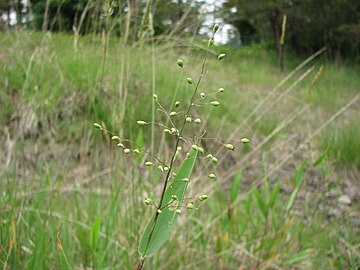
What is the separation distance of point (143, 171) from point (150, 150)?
55 centimetres

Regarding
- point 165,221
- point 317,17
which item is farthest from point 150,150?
point 317,17

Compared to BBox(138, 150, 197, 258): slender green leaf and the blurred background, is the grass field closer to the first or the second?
the blurred background

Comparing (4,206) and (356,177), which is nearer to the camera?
(4,206)

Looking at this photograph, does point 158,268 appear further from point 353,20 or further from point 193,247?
point 353,20

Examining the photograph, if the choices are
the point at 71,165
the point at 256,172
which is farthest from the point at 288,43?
the point at 71,165

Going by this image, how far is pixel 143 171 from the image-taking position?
225 centimetres

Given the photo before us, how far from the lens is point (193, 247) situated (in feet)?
4.02

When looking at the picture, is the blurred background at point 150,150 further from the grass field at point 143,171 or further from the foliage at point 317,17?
the foliage at point 317,17

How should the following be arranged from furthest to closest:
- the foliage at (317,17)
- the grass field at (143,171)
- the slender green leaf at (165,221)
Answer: the foliage at (317,17)
the grass field at (143,171)
the slender green leaf at (165,221)

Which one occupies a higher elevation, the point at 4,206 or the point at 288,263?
the point at 4,206

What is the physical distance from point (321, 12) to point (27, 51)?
5751 millimetres

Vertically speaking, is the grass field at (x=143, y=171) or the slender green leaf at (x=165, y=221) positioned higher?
the slender green leaf at (x=165, y=221)

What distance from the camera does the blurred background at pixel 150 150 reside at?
1080mm

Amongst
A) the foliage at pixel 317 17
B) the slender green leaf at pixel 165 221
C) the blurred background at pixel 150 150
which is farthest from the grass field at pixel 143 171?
the foliage at pixel 317 17
